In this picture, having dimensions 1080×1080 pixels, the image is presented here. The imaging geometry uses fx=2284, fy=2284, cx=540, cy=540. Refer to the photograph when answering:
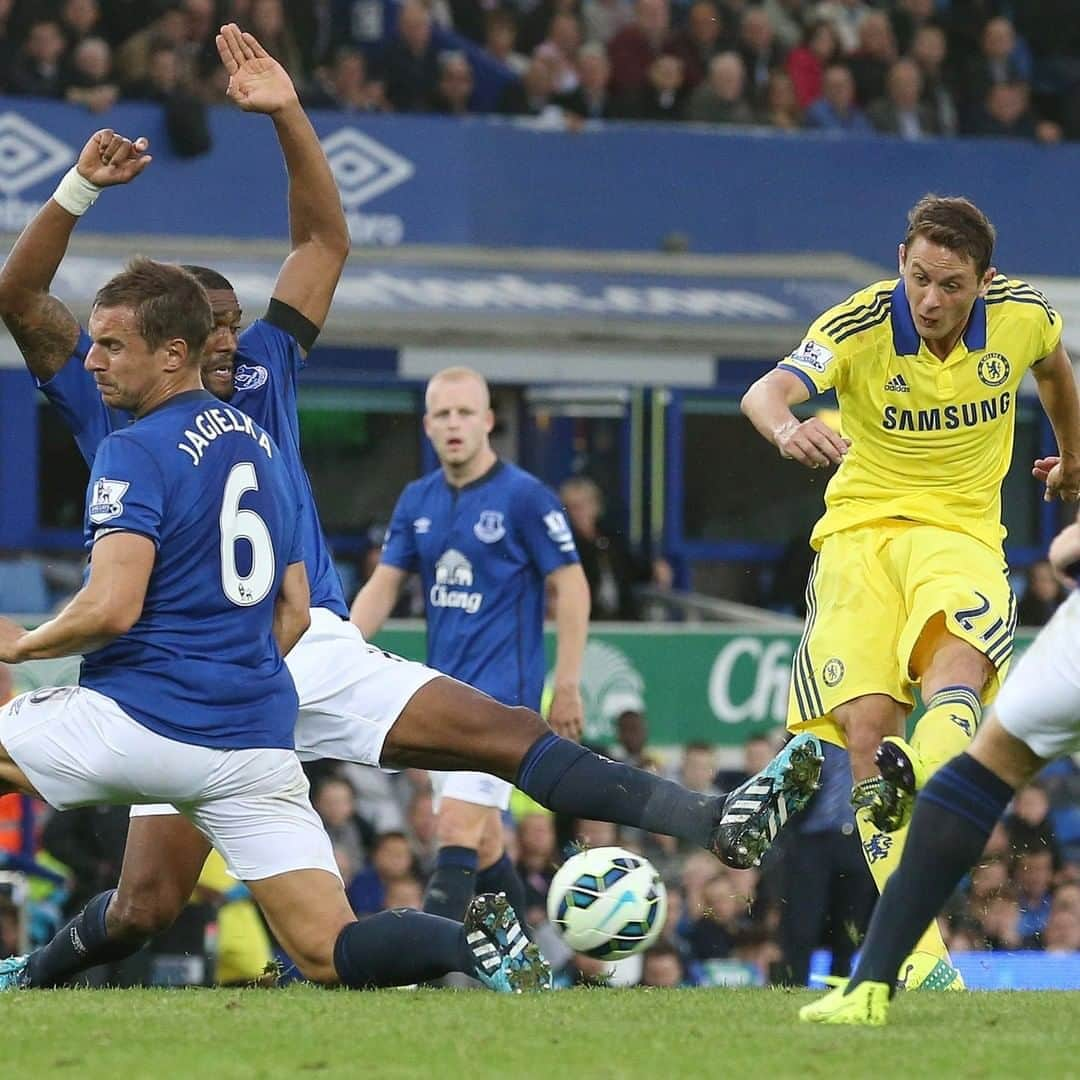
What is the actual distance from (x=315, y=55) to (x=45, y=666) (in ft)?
27.7

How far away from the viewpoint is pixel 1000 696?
17.9 ft

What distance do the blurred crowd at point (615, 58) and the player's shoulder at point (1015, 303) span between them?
11921mm

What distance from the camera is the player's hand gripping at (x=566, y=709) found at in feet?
31.3

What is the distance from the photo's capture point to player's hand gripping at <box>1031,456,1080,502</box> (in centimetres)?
775

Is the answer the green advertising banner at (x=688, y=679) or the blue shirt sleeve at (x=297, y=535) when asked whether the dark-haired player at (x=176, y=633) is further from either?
the green advertising banner at (x=688, y=679)

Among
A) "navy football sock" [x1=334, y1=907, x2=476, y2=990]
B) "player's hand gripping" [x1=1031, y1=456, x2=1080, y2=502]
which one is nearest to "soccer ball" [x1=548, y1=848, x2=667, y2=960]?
"navy football sock" [x1=334, y1=907, x2=476, y2=990]

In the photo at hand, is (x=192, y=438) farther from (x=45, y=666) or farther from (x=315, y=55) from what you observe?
(x=315, y=55)

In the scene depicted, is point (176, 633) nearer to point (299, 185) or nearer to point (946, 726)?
point (299, 185)

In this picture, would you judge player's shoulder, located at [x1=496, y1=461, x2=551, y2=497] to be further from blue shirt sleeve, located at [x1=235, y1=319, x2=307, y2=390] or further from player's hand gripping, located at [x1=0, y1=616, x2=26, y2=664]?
player's hand gripping, located at [x1=0, y1=616, x2=26, y2=664]

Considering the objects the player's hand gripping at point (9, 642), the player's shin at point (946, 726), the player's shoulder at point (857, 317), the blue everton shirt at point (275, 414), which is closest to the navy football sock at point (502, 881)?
the blue everton shirt at point (275, 414)

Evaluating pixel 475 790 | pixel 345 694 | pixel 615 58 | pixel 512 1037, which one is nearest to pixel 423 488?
pixel 475 790

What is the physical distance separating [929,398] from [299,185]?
218 cm

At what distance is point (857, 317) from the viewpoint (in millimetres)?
7523

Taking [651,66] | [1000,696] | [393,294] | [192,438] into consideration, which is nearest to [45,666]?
[393,294]
